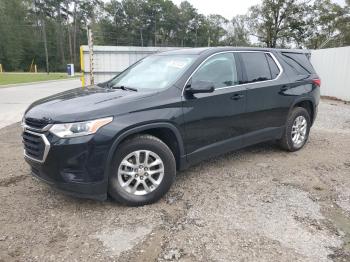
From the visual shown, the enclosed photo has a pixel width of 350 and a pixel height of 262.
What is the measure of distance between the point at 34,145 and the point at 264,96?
126 inches

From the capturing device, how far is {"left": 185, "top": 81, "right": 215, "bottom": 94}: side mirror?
4035 mm

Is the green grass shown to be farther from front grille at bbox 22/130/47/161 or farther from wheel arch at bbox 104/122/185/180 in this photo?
wheel arch at bbox 104/122/185/180

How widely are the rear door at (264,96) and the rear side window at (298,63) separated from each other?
1.18 feet

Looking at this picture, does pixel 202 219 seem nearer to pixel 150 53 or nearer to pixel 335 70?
pixel 150 53

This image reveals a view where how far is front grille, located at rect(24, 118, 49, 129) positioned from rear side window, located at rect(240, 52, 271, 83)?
9.14 feet

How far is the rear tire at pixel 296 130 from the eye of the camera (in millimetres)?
5676

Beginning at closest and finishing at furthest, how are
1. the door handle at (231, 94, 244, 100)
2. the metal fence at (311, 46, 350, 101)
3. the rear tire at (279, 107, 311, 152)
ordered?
Result: the door handle at (231, 94, 244, 100), the rear tire at (279, 107, 311, 152), the metal fence at (311, 46, 350, 101)

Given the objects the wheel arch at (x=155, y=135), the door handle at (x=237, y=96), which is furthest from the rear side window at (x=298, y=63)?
the wheel arch at (x=155, y=135)

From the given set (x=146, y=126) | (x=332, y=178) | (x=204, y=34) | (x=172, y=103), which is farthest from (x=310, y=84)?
(x=204, y=34)

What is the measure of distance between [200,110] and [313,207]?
5.58ft

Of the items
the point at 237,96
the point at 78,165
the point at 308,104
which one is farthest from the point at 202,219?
the point at 308,104

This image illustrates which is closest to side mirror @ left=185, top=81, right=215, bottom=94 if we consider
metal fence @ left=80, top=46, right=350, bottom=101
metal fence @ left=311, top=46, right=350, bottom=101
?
metal fence @ left=80, top=46, right=350, bottom=101

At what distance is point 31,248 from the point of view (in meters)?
3.06

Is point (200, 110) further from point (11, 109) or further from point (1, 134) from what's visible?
point (11, 109)
